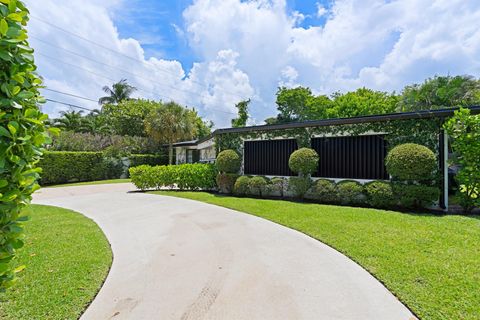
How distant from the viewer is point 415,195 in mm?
7180

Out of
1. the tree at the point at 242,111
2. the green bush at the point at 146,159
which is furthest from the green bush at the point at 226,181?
the tree at the point at 242,111

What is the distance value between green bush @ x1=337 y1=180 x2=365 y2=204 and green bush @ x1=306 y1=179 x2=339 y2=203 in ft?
0.60

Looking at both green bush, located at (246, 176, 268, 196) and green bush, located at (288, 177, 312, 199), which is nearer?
green bush, located at (288, 177, 312, 199)

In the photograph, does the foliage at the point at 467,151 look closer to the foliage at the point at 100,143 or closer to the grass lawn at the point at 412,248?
the grass lawn at the point at 412,248

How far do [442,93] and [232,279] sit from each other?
66.5ft

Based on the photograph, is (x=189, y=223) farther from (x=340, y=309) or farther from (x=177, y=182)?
(x=177, y=182)

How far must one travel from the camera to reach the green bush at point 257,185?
10.4m

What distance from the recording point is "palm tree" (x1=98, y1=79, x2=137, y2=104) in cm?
3020

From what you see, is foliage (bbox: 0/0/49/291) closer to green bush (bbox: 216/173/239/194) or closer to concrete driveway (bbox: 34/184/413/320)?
concrete driveway (bbox: 34/184/413/320)

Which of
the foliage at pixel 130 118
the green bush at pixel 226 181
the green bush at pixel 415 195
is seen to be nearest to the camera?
the green bush at pixel 415 195

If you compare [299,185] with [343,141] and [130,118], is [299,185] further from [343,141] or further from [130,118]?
[130,118]

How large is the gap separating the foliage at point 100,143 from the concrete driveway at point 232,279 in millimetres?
16027

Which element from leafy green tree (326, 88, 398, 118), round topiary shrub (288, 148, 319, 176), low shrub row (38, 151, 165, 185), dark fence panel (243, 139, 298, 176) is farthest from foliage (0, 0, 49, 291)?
leafy green tree (326, 88, 398, 118)

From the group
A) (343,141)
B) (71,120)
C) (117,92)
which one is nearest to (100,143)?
(71,120)
